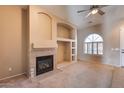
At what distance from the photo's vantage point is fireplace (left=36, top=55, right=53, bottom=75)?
13.3 feet

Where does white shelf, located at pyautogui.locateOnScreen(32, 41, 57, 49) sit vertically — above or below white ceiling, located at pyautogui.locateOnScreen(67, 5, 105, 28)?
below

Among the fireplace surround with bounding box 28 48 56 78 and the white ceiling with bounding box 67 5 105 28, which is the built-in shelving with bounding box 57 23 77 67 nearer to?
the white ceiling with bounding box 67 5 105 28

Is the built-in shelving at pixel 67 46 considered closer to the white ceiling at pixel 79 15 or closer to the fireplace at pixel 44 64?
the white ceiling at pixel 79 15

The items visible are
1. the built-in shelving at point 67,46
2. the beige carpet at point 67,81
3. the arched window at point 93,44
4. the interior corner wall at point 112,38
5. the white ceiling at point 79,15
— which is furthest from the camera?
the arched window at point 93,44

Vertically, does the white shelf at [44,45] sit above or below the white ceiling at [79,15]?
below

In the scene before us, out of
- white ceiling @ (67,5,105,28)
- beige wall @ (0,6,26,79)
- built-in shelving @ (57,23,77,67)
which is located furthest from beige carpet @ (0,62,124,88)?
built-in shelving @ (57,23,77,67)

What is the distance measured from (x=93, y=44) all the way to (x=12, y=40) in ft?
17.2

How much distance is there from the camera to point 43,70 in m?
4.26

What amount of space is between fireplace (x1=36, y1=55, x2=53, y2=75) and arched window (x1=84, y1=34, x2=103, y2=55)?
3.65m

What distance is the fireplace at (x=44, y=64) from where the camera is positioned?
13.3ft

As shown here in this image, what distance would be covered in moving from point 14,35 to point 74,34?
4.18 m

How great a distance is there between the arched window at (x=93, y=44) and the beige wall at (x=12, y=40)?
15.6 feet

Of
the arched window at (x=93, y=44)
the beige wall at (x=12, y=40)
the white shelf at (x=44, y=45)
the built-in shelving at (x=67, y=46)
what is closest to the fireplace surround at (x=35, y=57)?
the white shelf at (x=44, y=45)
